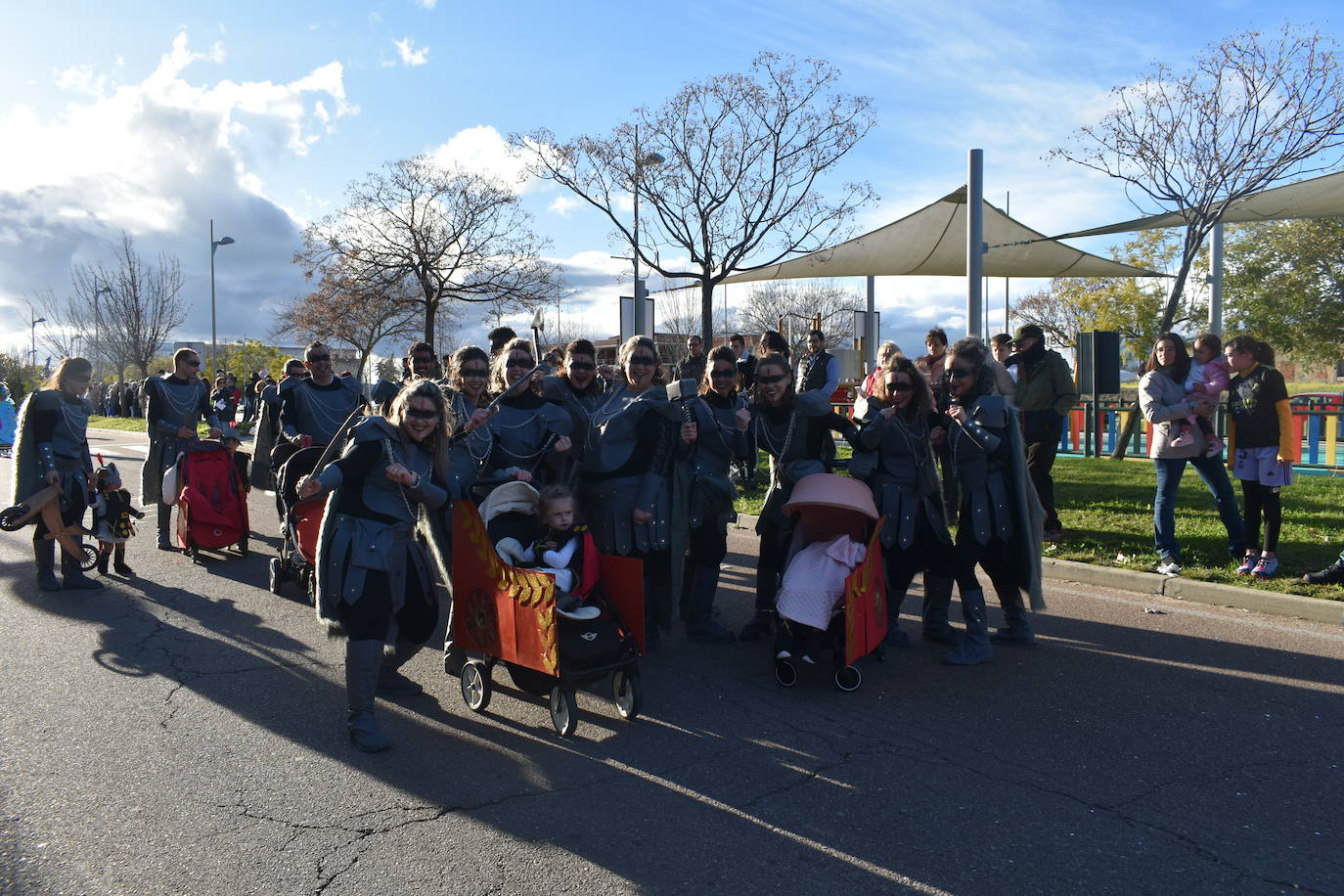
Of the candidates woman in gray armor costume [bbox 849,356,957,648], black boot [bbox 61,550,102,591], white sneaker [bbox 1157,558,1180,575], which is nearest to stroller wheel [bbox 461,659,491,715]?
woman in gray armor costume [bbox 849,356,957,648]

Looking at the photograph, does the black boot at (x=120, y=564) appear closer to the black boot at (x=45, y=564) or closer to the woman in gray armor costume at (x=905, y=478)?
the black boot at (x=45, y=564)

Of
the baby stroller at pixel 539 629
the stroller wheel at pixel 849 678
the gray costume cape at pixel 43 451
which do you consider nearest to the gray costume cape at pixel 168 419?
the gray costume cape at pixel 43 451

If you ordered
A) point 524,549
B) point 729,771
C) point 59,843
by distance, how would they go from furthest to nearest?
point 524,549 → point 729,771 → point 59,843

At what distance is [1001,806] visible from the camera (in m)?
3.75

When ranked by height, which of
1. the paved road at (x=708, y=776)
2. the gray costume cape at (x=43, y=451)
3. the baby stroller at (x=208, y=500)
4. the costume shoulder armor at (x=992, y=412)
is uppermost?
the costume shoulder armor at (x=992, y=412)

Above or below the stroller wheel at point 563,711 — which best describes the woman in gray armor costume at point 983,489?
above

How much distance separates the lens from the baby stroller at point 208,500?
9023 mm

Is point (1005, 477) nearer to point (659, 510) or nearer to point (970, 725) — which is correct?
point (970, 725)

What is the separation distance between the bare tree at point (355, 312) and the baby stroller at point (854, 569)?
19.7 meters

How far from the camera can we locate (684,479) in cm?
593

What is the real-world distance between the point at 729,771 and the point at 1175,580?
468 centimetres

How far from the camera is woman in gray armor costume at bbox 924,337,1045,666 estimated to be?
18.5ft

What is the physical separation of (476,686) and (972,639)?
286cm

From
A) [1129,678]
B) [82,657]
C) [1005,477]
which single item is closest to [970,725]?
[1129,678]
